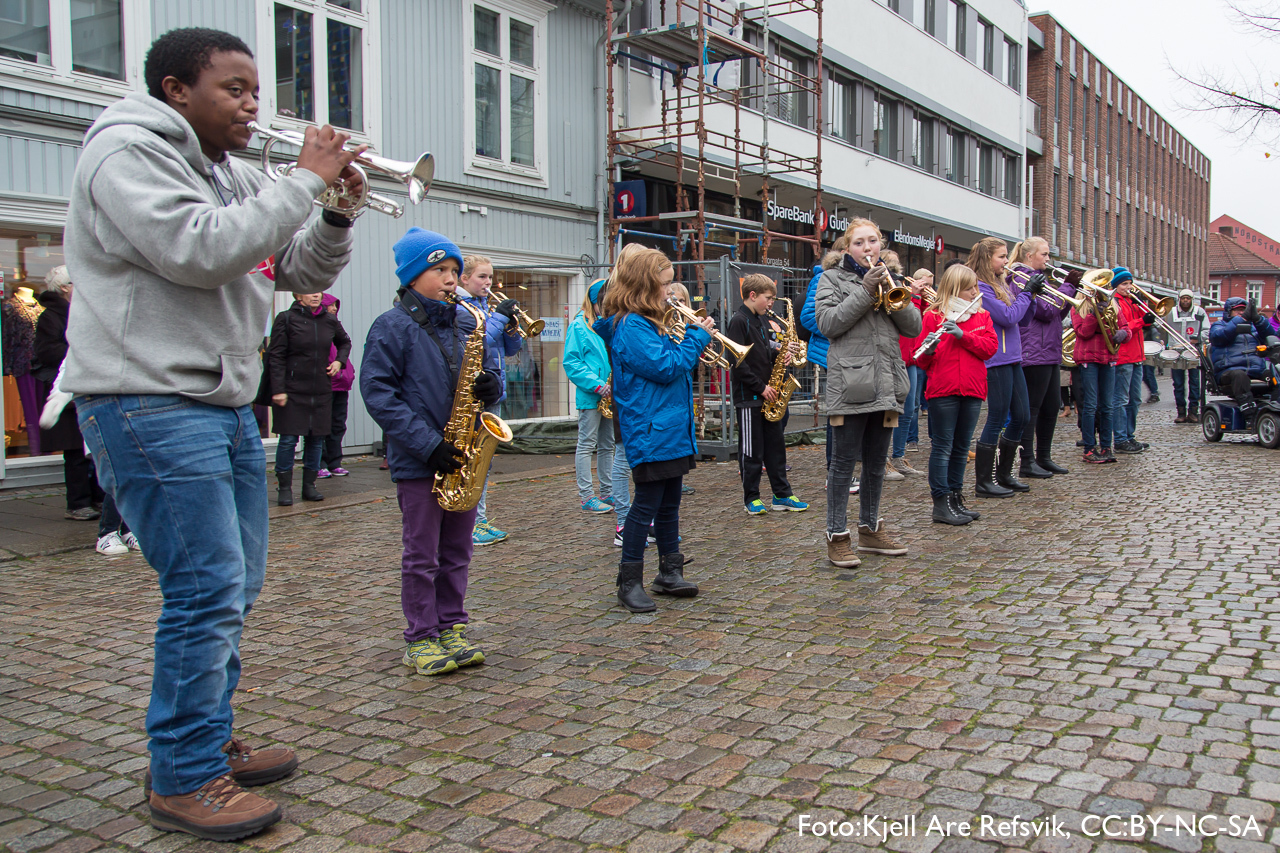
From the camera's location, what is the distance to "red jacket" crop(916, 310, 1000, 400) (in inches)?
279

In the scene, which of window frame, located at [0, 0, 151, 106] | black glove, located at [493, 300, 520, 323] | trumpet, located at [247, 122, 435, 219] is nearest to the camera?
trumpet, located at [247, 122, 435, 219]

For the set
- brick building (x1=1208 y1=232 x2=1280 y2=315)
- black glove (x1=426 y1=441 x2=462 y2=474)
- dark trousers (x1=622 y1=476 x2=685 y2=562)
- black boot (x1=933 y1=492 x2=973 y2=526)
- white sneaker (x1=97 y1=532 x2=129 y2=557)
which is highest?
brick building (x1=1208 y1=232 x2=1280 y2=315)

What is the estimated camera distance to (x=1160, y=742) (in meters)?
3.24

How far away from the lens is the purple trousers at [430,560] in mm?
4113

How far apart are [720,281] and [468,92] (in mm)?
4366

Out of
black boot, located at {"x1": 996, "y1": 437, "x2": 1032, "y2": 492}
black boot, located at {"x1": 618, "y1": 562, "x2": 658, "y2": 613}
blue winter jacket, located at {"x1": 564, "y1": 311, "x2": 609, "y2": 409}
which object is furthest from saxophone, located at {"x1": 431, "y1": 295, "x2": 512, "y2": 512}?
black boot, located at {"x1": 996, "y1": 437, "x2": 1032, "y2": 492}

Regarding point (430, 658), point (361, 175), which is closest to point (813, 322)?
point (430, 658)

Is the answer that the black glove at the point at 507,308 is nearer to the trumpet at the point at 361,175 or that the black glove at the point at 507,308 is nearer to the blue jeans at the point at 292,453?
the blue jeans at the point at 292,453

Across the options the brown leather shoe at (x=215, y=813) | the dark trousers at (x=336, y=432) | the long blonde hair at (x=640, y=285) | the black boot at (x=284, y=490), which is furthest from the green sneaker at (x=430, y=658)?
the dark trousers at (x=336, y=432)

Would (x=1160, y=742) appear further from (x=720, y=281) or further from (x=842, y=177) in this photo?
(x=842, y=177)

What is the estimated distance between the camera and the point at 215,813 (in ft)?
9.00

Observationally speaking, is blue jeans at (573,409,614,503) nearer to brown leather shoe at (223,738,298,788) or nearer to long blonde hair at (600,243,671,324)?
long blonde hair at (600,243,671,324)

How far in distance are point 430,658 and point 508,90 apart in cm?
1108

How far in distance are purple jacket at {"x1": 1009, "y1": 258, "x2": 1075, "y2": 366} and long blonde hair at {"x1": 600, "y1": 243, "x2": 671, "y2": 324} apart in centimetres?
468
